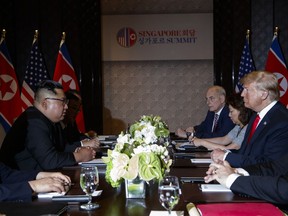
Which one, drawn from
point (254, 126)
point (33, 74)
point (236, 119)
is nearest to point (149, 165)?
point (254, 126)

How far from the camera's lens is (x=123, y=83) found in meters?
7.59

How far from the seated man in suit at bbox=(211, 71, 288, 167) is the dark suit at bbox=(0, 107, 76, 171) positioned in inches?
44.0

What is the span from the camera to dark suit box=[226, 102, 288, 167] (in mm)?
2678

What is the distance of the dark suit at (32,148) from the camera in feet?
9.44

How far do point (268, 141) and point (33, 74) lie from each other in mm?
3991

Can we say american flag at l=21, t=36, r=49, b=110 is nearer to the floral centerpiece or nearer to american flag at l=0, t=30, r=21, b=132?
american flag at l=0, t=30, r=21, b=132

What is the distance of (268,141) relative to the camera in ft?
9.00

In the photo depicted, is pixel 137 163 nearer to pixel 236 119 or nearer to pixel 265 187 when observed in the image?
pixel 265 187

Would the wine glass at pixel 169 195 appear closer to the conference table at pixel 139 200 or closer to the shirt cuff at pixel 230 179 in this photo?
the conference table at pixel 139 200

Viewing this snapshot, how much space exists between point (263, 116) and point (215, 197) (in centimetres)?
118

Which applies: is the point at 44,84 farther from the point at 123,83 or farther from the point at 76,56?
the point at 123,83

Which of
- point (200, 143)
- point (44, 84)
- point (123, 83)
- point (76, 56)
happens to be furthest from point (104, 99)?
point (44, 84)

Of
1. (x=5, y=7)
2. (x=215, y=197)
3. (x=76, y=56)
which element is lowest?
(x=215, y=197)

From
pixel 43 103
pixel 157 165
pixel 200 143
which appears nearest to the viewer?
pixel 157 165
